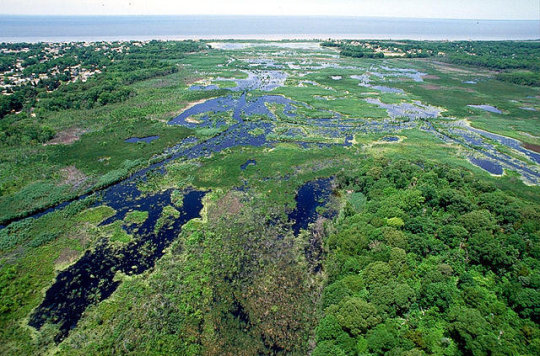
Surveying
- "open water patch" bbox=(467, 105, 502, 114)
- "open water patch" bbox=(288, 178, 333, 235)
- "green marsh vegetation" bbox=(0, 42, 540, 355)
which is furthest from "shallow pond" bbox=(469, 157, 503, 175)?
"open water patch" bbox=(467, 105, 502, 114)

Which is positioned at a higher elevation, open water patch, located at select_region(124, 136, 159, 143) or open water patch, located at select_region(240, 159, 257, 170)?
open water patch, located at select_region(124, 136, 159, 143)

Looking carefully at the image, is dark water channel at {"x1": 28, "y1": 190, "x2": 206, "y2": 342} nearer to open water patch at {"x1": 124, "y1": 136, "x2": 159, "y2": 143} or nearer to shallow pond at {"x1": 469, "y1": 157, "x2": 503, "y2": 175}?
open water patch at {"x1": 124, "y1": 136, "x2": 159, "y2": 143}

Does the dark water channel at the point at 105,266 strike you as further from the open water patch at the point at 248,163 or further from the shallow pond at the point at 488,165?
the shallow pond at the point at 488,165

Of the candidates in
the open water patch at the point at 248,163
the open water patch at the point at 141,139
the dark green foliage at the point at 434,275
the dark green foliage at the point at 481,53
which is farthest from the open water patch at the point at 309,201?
the dark green foliage at the point at 481,53

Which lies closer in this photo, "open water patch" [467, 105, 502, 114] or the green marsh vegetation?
the green marsh vegetation

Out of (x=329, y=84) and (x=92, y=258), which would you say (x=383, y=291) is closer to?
(x=92, y=258)

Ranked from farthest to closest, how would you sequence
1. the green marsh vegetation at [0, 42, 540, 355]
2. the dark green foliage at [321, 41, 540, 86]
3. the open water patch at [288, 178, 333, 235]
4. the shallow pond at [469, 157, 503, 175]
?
the dark green foliage at [321, 41, 540, 86], the shallow pond at [469, 157, 503, 175], the open water patch at [288, 178, 333, 235], the green marsh vegetation at [0, 42, 540, 355]

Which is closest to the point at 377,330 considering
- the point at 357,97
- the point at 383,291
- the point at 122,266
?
the point at 383,291
